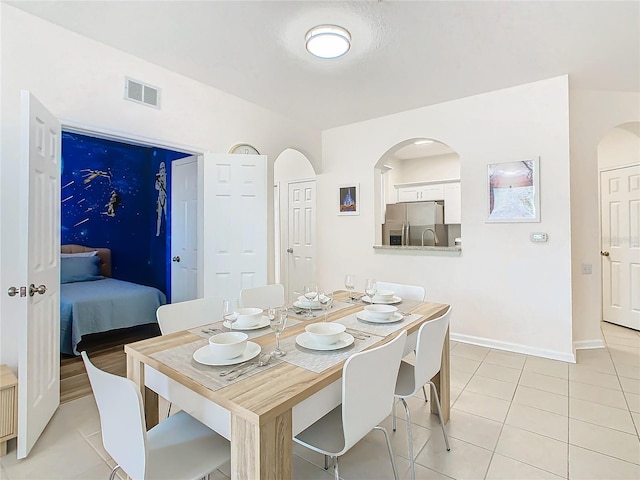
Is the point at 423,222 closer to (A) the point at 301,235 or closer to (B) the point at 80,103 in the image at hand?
(A) the point at 301,235

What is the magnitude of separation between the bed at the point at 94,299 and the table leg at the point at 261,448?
3337 millimetres

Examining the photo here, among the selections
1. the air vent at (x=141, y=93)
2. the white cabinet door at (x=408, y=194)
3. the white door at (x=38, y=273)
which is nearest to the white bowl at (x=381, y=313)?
the white door at (x=38, y=273)

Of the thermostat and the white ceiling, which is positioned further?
the thermostat

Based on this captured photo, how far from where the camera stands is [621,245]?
4.23m

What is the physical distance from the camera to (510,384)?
2.70 meters

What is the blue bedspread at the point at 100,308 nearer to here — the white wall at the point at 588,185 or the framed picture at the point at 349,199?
the framed picture at the point at 349,199

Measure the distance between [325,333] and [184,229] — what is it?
11.5ft

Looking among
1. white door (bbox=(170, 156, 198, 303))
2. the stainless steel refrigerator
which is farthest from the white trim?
white door (bbox=(170, 156, 198, 303))

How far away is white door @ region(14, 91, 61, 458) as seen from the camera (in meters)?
1.82

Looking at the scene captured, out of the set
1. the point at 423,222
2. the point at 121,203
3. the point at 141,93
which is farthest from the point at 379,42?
the point at 121,203

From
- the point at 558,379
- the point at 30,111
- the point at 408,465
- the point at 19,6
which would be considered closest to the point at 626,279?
the point at 558,379

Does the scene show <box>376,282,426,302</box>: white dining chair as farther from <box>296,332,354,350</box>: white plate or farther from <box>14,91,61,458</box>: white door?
<box>14,91,61,458</box>: white door

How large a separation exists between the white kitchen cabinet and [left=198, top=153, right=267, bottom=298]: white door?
11.4 ft

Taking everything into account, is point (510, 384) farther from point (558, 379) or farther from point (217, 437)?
point (217, 437)
